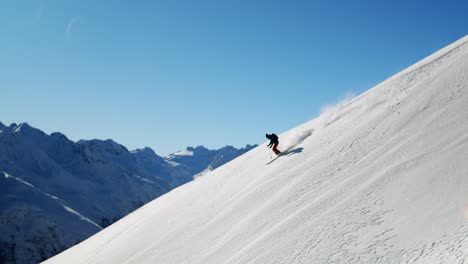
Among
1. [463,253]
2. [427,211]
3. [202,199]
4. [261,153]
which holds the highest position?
[261,153]

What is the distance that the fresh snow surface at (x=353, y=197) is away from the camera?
33.1 feet

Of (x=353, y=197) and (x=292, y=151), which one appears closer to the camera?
(x=353, y=197)

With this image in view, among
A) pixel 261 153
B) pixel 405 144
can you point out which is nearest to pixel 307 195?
pixel 405 144

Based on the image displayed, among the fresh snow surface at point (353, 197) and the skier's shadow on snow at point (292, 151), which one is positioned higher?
the skier's shadow on snow at point (292, 151)

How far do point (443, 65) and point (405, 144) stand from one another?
9.95 meters

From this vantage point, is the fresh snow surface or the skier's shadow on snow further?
the skier's shadow on snow

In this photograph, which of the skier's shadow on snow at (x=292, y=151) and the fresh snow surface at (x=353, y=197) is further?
the skier's shadow on snow at (x=292, y=151)

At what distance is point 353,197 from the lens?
43.3ft

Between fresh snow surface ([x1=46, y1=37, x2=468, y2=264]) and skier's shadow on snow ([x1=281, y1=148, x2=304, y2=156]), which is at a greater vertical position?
skier's shadow on snow ([x1=281, y1=148, x2=304, y2=156])

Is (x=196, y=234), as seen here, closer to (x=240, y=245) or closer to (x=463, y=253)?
(x=240, y=245)

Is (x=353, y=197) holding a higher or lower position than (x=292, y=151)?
lower

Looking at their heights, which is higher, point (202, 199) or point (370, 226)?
point (202, 199)

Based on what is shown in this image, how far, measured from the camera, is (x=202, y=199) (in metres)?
24.1

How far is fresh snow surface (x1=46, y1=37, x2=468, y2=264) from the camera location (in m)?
10.1
